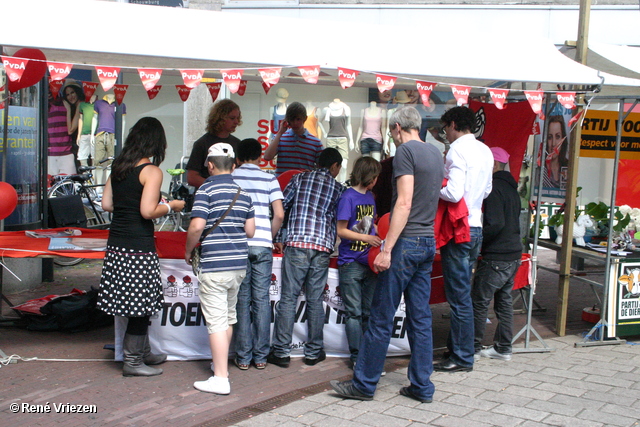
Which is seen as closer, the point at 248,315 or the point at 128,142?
the point at 128,142

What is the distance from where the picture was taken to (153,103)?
11203mm

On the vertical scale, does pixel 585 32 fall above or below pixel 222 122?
above

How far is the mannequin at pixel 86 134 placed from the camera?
41.1 feet

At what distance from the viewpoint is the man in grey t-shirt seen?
13.6 feet

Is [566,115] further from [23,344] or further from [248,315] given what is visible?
[23,344]

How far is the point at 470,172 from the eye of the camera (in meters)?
4.95

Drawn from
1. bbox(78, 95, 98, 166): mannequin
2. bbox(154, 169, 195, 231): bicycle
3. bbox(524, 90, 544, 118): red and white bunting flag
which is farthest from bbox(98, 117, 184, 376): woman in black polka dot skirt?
bbox(78, 95, 98, 166): mannequin

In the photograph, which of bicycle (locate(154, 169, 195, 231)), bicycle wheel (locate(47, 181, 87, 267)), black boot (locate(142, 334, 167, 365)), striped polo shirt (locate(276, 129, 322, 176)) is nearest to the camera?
black boot (locate(142, 334, 167, 365))

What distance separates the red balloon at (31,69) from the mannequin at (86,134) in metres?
7.97

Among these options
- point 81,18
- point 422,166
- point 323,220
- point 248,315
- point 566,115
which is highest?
point 81,18

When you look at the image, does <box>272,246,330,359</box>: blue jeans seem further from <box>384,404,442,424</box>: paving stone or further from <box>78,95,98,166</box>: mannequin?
<box>78,95,98,166</box>: mannequin

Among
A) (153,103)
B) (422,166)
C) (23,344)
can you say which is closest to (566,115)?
(422,166)

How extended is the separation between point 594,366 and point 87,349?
408cm

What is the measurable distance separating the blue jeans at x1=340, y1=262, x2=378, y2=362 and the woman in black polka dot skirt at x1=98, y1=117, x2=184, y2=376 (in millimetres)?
1395
